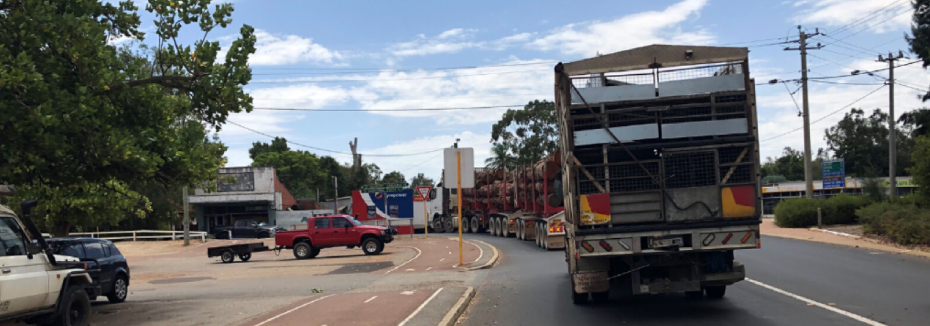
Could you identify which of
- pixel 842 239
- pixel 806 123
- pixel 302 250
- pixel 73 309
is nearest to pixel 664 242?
pixel 73 309

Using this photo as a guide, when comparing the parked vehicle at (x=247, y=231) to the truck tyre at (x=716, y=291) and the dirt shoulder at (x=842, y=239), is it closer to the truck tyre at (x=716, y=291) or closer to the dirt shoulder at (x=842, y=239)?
the dirt shoulder at (x=842, y=239)

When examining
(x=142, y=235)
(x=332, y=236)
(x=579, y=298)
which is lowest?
(x=142, y=235)

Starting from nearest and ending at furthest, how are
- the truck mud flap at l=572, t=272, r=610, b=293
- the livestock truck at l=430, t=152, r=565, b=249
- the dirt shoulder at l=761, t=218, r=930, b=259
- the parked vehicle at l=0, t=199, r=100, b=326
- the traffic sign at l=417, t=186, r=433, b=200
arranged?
the parked vehicle at l=0, t=199, r=100, b=326, the truck mud flap at l=572, t=272, r=610, b=293, the dirt shoulder at l=761, t=218, r=930, b=259, the livestock truck at l=430, t=152, r=565, b=249, the traffic sign at l=417, t=186, r=433, b=200

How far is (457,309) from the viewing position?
10.2m

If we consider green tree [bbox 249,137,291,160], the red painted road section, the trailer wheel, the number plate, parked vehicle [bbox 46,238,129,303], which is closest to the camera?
the number plate

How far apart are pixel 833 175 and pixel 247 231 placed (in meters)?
39.4

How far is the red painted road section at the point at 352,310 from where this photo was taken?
980 centimetres

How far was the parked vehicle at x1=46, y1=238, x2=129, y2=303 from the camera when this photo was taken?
1341 centimetres

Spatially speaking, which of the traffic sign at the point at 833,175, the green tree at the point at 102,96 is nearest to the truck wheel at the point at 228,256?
the green tree at the point at 102,96

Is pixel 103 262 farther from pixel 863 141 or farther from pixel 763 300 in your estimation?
pixel 863 141

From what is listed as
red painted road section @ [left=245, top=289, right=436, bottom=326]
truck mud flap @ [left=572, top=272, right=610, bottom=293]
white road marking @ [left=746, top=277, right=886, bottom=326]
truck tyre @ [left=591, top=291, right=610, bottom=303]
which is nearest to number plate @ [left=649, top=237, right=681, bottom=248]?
truck mud flap @ [left=572, top=272, right=610, bottom=293]

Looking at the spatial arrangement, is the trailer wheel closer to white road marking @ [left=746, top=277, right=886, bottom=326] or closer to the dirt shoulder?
the dirt shoulder

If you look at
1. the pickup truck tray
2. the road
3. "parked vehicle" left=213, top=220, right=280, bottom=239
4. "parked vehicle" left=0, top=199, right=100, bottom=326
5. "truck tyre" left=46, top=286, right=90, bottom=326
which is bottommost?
"parked vehicle" left=213, top=220, right=280, bottom=239

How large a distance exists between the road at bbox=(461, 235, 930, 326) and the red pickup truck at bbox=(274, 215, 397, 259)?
33.8 feet
